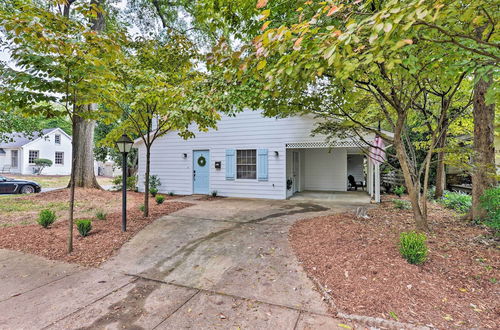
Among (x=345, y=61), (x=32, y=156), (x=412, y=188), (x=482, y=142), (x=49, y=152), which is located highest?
(x=49, y=152)

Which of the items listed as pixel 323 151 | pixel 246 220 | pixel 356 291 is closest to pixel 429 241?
pixel 356 291

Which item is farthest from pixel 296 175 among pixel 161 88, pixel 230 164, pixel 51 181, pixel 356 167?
pixel 51 181

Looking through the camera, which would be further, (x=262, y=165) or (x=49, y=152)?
(x=49, y=152)

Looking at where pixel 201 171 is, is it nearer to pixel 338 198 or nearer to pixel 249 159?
pixel 249 159

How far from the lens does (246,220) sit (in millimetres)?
5824

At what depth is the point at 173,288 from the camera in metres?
2.91

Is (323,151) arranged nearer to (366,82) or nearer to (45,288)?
(366,82)

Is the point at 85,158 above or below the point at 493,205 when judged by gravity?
above

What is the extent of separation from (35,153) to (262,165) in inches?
1047

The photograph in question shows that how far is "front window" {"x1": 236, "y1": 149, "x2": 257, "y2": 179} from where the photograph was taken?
31.8 ft

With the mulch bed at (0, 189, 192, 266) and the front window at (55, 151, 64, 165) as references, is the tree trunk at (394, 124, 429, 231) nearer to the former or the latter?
the mulch bed at (0, 189, 192, 266)

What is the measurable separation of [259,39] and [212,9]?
147 inches

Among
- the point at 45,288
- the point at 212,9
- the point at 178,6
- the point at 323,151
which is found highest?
the point at 178,6

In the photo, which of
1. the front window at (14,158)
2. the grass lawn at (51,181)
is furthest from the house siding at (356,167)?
the front window at (14,158)
